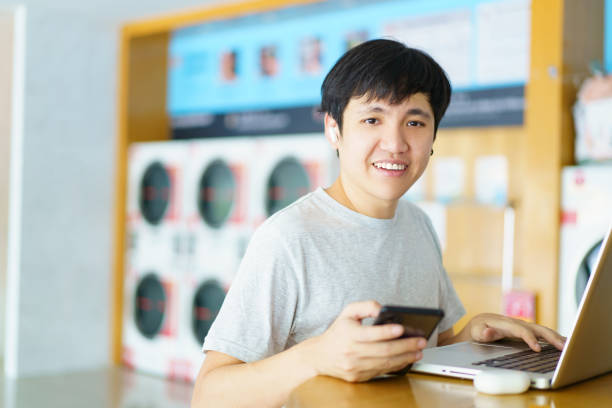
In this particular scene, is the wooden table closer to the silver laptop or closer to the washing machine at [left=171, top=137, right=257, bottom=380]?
the silver laptop

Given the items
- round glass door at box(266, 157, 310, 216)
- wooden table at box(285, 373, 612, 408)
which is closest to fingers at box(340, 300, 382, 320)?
wooden table at box(285, 373, 612, 408)

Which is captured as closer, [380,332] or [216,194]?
[380,332]

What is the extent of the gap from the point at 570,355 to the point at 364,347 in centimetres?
30

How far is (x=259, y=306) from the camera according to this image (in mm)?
1360

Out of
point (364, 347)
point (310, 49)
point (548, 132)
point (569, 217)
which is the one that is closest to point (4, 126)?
point (310, 49)

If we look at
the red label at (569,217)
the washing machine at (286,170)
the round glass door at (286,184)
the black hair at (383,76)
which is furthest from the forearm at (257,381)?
the round glass door at (286,184)

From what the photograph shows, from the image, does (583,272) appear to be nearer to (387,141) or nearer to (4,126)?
(387,141)

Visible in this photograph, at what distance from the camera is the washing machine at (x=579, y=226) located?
10.5 ft

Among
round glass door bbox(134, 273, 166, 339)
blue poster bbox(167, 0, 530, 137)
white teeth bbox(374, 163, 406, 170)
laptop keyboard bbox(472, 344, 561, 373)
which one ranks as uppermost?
blue poster bbox(167, 0, 530, 137)

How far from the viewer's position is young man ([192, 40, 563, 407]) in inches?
52.2

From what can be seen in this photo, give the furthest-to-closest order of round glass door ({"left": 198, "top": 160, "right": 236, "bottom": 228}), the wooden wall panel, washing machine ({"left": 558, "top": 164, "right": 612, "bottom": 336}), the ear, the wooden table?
round glass door ({"left": 198, "top": 160, "right": 236, "bottom": 228}) → the wooden wall panel → washing machine ({"left": 558, "top": 164, "right": 612, "bottom": 336}) → the ear → the wooden table

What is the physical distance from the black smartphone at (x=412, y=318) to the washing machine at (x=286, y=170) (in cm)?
310

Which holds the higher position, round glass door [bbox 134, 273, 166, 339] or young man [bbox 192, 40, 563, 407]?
young man [bbox 192, 40, 563, 407]

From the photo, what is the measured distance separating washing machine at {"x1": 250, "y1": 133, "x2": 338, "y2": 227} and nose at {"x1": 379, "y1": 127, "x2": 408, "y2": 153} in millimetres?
2754
